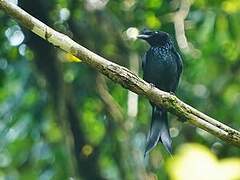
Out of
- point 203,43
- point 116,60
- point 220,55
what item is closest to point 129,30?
point 116,60

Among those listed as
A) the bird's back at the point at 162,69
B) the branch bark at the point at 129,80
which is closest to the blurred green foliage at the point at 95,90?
the bird's back at the point at 162,69

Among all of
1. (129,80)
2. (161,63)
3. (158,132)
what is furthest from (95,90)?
(129,80)

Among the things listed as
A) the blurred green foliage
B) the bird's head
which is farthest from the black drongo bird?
the blurred green foliage

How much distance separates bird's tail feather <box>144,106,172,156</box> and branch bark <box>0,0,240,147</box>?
1.52 ft

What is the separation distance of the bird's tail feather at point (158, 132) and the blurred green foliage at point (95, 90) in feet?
2.75

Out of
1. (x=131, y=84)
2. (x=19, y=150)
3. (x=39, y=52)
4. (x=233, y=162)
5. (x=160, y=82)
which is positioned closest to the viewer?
(x=233, y=162)

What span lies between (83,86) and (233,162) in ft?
13.8

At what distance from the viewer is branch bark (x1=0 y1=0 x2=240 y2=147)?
2.59m

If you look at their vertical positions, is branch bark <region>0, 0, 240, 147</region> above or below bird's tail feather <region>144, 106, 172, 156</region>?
above

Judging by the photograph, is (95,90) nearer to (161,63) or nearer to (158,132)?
(161,63)

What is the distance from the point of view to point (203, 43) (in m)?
5.34

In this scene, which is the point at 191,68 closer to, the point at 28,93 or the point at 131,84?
the point at 28,93

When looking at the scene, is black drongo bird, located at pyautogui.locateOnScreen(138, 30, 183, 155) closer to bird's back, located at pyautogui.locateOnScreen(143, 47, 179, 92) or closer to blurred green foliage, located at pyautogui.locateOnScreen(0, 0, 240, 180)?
bird's back, located at pyautogui.locateOnScreen(143, 47, 179, 92)

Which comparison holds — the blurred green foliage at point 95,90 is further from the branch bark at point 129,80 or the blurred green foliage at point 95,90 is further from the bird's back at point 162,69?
the branch bark at point 129,80
